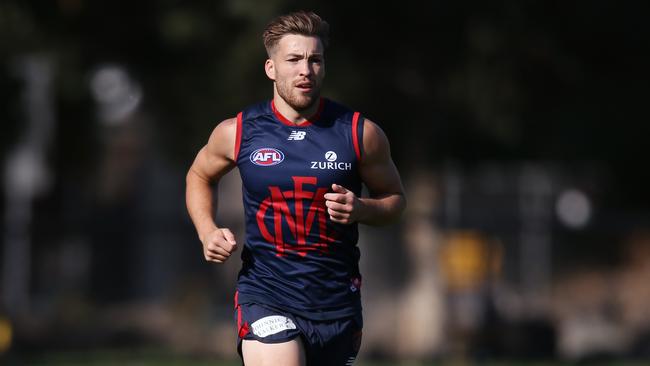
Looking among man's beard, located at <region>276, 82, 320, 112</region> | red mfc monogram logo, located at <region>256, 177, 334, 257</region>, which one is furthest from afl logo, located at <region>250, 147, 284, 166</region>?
man's beard, located at <region>276, 82, 320, 112</region>

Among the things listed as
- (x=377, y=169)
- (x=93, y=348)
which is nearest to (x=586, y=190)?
(x=93, y=348)

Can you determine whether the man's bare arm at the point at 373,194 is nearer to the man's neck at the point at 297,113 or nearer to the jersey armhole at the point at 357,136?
the jersey armhole at the point at 357,136

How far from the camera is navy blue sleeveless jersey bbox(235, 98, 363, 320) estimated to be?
21.4 feet

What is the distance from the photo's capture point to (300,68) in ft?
Answer: 21.3

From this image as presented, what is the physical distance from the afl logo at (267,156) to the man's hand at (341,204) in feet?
1.26

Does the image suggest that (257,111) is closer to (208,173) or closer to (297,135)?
(297,135)

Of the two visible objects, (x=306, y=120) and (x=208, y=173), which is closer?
(x=306, y=120)

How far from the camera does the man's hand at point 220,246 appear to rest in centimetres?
629

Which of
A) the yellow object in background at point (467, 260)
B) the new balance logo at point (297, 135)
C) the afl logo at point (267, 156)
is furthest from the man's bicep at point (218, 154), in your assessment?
the yellow object in background at point (467, 260)

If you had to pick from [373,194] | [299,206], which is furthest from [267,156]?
[373,194]

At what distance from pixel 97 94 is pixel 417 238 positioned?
253 inches

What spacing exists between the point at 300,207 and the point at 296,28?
2.84ft

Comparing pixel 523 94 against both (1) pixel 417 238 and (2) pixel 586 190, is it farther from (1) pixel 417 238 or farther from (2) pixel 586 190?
(2) pixel 586 190

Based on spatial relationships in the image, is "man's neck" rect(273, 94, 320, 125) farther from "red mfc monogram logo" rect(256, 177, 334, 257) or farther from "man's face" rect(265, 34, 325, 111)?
"red mfc monogram logo" rect(256, 177, 334, 257)
